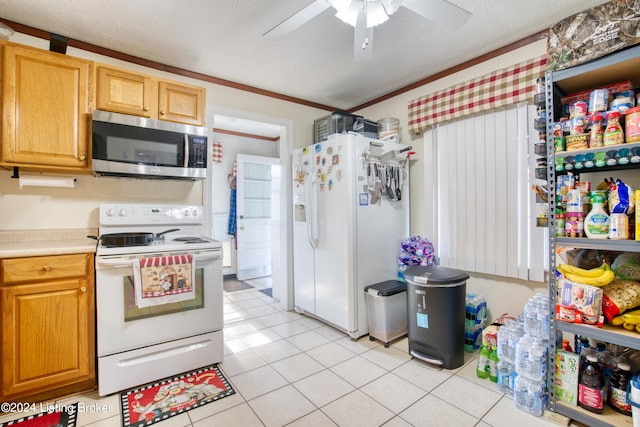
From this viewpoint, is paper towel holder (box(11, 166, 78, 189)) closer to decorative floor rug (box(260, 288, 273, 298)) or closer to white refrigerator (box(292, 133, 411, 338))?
white refrigerator (box(292, 133, 411, 338))

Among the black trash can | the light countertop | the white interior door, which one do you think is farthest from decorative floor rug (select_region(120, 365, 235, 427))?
the white interior door

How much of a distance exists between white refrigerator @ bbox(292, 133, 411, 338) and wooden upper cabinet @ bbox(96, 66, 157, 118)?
4.61 ft

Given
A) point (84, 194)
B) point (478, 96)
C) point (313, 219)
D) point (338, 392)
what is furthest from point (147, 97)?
point (478, 96)

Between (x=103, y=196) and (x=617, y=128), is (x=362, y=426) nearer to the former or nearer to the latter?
(x=617, y=128)

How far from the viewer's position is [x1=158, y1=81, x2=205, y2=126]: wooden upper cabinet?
2.32 m

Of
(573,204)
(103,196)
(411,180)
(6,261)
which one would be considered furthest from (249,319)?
(573,204)

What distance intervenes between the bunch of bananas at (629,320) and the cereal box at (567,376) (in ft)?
0.86

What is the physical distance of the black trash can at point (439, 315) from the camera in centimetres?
206

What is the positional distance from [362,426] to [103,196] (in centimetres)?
246

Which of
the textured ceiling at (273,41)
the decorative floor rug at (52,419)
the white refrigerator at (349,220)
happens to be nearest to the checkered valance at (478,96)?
the textured ceiling at (273,41)

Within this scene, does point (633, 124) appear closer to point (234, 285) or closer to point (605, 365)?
point (605, 365)

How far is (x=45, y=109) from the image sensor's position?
6.38 ft

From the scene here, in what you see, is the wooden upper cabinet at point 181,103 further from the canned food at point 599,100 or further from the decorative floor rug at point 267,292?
the canned food at point 599,100

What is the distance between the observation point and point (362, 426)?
5.13ft
